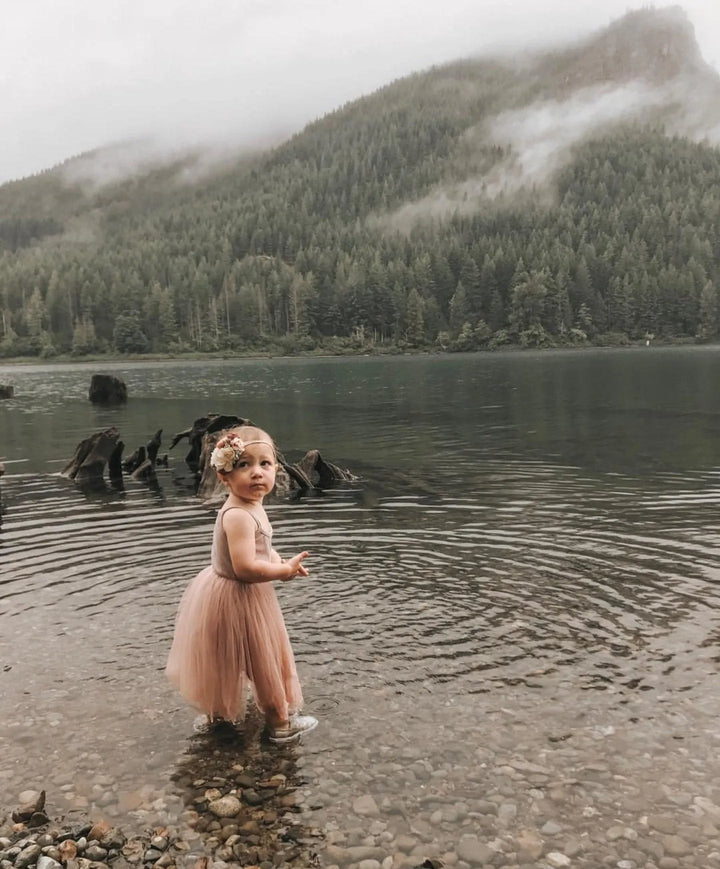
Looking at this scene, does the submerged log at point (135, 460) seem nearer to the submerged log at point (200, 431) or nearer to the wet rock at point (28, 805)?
the submerged log at point (200, 431)

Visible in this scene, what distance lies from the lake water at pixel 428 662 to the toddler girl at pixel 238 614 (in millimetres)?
538

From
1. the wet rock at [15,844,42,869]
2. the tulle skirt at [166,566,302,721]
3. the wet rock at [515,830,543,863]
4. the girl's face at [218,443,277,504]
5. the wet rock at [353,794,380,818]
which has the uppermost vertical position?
the girl's face at [218,443,277,504]

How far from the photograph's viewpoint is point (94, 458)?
2858cm

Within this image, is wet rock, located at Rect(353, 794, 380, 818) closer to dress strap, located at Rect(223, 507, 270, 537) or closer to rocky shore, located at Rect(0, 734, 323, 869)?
rocky shore, located at Rect(0, 734, 323, 869)

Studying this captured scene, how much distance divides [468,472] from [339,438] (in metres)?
13.3

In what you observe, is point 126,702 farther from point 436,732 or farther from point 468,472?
point 468,472

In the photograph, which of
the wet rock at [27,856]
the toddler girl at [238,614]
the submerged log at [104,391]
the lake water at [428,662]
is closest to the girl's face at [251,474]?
the toddler girl at [238,614]

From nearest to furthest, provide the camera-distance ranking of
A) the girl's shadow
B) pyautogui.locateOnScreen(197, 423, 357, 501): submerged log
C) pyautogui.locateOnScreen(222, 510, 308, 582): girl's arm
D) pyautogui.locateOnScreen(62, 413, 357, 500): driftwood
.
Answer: the girl's shadow → pyautogui.locateOnScreen(222, 510, 308, 582): girl's arm → pyautogui.locateOnScreen(197, 423, 357, 501): submerged log → pyautogui.locateOnScreen(62, 413, 357, 500): driftwood

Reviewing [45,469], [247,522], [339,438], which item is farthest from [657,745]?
[339,438]

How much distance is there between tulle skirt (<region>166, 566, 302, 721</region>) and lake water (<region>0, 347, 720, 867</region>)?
494 millimetres

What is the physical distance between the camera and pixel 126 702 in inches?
350

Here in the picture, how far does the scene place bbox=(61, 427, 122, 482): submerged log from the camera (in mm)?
28391

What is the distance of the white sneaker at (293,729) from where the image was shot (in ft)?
26.2

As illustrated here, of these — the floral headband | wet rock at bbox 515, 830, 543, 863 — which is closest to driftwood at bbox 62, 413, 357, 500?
the floral headband
